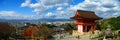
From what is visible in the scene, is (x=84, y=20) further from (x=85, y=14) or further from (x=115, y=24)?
(x=115, y=24)

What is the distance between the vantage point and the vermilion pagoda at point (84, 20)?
45344 millimetres

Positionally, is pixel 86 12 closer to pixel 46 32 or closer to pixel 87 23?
pixel 87 23

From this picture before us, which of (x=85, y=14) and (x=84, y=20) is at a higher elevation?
(x=85, y=14)

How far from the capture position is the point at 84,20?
45.8m

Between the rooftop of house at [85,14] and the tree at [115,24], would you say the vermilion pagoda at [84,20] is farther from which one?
the tree at [115,24]

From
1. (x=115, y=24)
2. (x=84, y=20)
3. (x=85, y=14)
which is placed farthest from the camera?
(x=85, y=14)

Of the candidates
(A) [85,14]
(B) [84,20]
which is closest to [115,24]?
(B) [84,20]

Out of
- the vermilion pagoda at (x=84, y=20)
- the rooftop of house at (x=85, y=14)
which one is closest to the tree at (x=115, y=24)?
the vermilion pagoda at (x=84, y=20)

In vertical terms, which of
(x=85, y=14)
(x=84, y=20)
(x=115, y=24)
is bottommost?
(x=115, y=24)

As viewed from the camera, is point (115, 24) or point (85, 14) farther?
point (85, 14)

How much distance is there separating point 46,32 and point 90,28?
30.5 ft

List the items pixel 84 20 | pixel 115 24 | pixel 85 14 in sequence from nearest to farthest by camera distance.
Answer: pixel 115 24 < pixel 84 20 < pixel 85 14

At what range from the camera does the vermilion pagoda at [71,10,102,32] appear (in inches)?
1785

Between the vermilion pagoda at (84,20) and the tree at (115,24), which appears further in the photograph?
the vermilion pagoda at (84,20)
